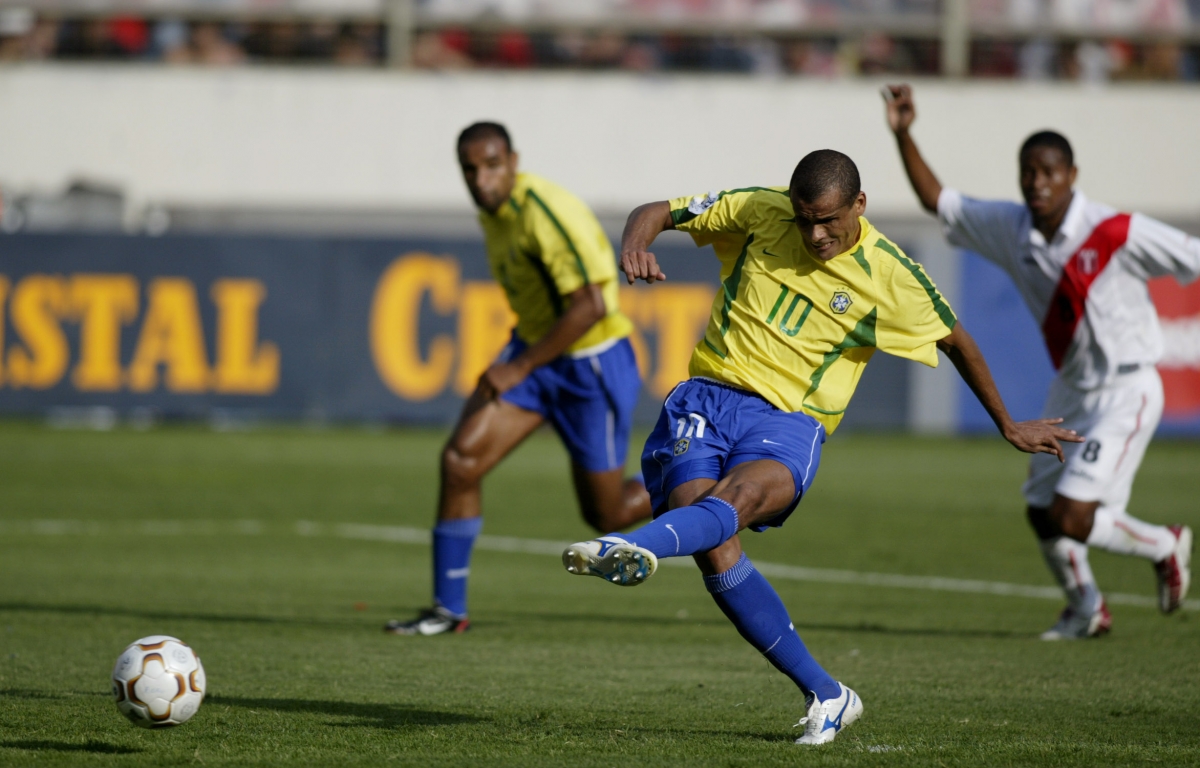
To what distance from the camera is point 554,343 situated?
25.1 feet

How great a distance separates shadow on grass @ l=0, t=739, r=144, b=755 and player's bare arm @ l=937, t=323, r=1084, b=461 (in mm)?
3098

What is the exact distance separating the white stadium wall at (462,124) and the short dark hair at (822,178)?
71.0ft

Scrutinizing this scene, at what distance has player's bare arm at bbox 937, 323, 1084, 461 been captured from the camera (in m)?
5.53

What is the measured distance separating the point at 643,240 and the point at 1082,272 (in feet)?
10.4

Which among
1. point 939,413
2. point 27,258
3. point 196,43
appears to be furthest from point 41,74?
point 939,413

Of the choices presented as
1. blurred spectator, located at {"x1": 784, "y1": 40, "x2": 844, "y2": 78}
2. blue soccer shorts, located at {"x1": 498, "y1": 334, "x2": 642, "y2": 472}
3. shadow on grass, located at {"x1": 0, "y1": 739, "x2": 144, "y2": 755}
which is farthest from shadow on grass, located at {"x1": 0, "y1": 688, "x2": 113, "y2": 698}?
blurred spectator, located at {"x1": 784, "y1": 40, "x2": 844, "y2": 78}

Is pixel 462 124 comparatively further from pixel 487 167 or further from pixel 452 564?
pixel 452 564

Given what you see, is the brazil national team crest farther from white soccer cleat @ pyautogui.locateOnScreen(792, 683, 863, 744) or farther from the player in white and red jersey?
the player in white and red jersey

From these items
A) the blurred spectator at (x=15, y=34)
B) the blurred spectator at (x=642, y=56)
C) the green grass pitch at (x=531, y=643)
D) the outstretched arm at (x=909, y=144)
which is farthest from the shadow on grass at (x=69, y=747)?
the blurred spectator at (x=15, y=34)

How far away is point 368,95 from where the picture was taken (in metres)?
27.0

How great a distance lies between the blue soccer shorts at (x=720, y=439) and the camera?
5387 millimetres

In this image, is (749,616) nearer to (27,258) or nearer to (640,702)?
(640,702)

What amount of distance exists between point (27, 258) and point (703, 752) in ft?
54.2

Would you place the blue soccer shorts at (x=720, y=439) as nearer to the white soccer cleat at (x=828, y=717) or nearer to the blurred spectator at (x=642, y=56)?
the white soccer cleat at (x=828, y=717)
